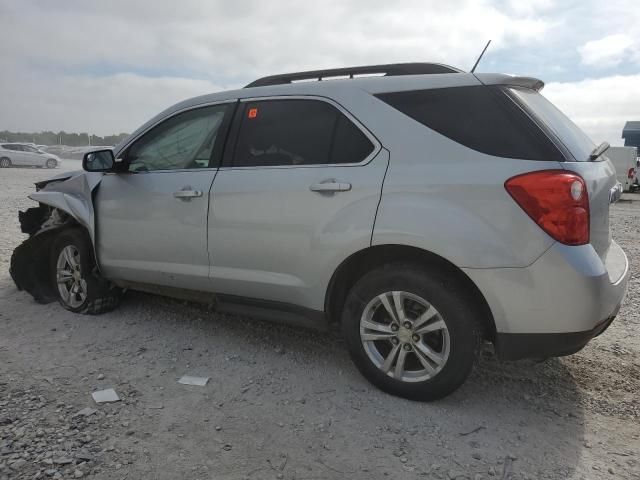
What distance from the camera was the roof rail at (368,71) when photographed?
301 centimetres

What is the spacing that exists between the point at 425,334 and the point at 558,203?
0.98 metres

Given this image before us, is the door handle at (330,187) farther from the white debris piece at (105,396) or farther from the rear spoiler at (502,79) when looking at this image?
the white debris piece at (105,396)

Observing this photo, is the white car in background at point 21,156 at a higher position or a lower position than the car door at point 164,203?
lower

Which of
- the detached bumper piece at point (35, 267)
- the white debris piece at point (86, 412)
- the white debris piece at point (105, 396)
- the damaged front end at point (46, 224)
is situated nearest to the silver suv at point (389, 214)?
the damaged front end at point (46, 224)

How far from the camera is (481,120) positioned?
261 cm

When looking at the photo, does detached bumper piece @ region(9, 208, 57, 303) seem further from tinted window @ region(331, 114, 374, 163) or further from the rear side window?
the rear side window

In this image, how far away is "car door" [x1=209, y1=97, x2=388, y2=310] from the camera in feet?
9.34

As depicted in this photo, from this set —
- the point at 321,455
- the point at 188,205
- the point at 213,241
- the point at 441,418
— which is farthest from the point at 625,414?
the point at 188,205

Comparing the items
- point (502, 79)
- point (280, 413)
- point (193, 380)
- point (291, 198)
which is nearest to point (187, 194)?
point (291, 198)

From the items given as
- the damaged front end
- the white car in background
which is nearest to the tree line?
the white car in background

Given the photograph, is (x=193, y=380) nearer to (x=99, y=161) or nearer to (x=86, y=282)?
(x=86, y=282)

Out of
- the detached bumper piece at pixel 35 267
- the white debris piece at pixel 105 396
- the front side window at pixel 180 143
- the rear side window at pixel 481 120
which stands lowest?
the white debris piece at pixel 105 396

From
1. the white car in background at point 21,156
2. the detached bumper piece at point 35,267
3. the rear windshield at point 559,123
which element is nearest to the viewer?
the rear windshield at point 559,123

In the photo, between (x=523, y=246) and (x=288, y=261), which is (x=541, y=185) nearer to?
(x=523, y=246)
